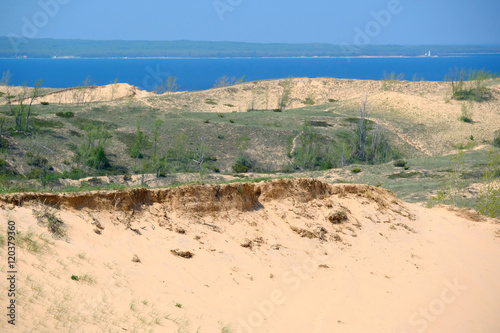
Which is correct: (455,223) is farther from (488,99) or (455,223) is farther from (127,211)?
(488,99)

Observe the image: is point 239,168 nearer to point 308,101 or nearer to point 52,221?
point 52,221

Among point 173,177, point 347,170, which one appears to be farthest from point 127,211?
point 347,170

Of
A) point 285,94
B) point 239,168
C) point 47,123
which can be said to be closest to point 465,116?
point 285,94

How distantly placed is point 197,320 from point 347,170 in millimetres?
43173

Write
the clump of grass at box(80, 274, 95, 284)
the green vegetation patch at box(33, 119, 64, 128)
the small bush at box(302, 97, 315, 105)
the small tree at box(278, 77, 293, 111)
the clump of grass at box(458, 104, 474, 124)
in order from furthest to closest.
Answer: the small bush at box(302, 97, 315, 105), the small tree at box(278, 77, 293, 111), the clump of grass at box(458, 104, 474, 124), the green vegetation patch at box(33, 119, 64, 128), the clump of grass at box(80, 274, 95, 284)

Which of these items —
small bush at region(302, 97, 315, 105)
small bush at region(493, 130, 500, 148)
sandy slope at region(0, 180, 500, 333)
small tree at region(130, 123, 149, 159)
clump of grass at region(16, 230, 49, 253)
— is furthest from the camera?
small bush at region(302, 97, 315, 105)

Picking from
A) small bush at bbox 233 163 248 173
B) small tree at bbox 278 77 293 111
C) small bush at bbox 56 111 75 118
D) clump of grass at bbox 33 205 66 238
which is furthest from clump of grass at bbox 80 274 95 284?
small tree at bbox 278 77 293 111

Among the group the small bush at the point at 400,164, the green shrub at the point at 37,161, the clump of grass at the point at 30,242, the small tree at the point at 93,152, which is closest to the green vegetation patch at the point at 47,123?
the small tree at the point at 93,152

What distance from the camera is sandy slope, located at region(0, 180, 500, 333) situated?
39.4 ft

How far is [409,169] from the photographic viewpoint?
53531 mm

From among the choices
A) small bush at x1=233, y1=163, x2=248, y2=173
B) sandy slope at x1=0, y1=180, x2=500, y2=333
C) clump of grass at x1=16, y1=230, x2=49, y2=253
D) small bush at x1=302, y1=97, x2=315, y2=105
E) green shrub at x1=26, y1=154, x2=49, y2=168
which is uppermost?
clump of grass at x1=16, y1=230, x2=49, y2=253

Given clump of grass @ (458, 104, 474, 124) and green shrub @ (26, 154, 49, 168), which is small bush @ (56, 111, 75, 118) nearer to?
green shrub @ (26, 154, 49, 168)

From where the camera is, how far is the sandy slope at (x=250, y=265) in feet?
39.4

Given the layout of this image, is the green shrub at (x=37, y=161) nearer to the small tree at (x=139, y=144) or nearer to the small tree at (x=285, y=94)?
the small tree at (x=139, y=144)
